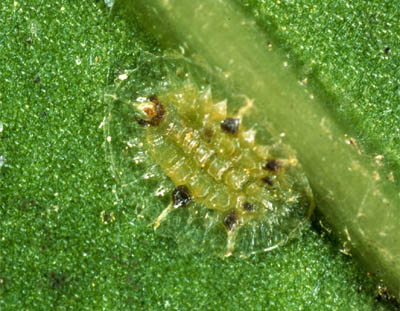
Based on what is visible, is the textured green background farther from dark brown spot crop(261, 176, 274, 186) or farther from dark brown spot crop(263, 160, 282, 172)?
dark brown spot crop(263, 160, 282, 172)

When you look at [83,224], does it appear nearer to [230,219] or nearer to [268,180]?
[230,219]

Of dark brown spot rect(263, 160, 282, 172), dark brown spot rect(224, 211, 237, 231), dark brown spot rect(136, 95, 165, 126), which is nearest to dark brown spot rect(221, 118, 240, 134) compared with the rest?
dark brown spot rect(263, 160, 282, 172)

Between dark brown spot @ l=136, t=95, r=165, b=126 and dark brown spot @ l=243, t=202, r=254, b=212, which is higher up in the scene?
dark brown spot @ l=136, t=95, r=165, b=126

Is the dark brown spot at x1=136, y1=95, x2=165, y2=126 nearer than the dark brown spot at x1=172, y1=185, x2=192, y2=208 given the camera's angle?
Yes

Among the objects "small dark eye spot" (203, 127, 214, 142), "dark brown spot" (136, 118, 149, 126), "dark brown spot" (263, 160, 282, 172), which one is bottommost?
"dark brown spot" (136, 118, 149, 126)

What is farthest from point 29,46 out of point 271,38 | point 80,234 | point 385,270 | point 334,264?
point 385,270

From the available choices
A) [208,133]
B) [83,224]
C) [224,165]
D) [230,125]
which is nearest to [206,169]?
[224,165]
